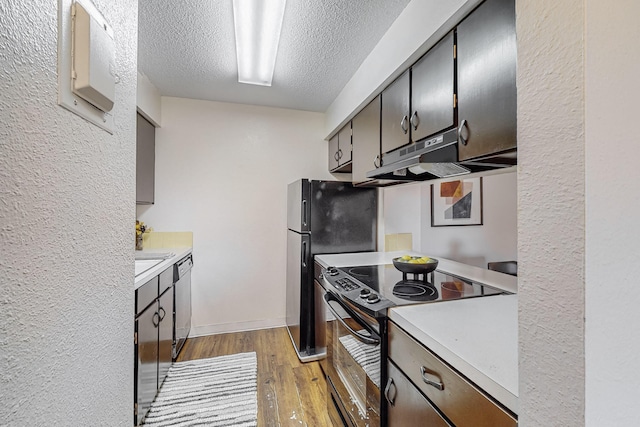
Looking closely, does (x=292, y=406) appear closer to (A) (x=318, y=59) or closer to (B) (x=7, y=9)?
(B) (x=7, y=9)

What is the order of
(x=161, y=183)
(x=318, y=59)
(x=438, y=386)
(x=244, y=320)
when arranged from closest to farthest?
(x=438, y=386)
(x=318, y=59)
(x=161, y=183)
(x=244, y=320)

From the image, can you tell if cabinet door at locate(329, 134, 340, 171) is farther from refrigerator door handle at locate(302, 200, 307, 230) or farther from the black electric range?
the black electric range

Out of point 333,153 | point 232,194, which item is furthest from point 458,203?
point 232,194

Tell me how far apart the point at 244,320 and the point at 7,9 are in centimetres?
303

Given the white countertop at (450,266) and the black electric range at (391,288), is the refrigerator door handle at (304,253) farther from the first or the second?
the black electric range at (391,288)

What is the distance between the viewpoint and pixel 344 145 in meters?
2.72

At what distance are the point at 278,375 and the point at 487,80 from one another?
7.44 ft

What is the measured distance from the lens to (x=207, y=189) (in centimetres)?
291

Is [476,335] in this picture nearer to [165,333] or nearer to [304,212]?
[304,212]

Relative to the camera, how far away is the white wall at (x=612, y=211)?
0.44 meters

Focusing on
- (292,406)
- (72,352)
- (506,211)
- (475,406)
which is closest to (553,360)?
(475,406)

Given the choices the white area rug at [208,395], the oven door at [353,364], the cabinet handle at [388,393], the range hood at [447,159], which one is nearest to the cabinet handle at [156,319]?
the white area rug at [208,395]

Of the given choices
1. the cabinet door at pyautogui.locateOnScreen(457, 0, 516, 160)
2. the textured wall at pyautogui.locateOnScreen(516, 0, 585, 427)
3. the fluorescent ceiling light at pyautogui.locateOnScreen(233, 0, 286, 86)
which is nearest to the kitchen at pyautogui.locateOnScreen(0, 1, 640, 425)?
the textured wall at pyautogui.locateOnScreen(516, 0, 585, 427)

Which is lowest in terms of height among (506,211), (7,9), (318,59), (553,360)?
(553,360)
